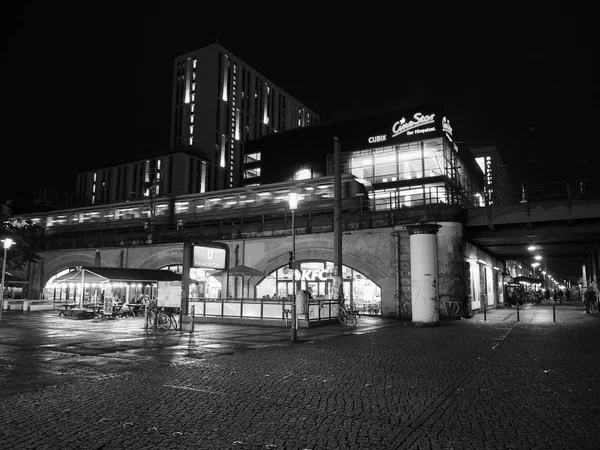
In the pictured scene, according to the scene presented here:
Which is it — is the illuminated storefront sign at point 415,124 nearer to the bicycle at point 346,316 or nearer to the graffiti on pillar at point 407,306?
the graffiti on pillar at point 407,306

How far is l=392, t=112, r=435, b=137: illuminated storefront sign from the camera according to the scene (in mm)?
48656

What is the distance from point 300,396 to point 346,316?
1516 cm

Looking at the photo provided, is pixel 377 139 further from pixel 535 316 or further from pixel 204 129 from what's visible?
pixel 204 129

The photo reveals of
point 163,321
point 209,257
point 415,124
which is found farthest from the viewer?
point 415,124

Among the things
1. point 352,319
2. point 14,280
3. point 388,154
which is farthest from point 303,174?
point 352,319

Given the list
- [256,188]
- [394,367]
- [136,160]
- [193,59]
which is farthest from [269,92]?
[394,367]

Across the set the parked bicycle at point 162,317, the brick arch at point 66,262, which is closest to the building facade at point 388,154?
the brick arch at point 66,262

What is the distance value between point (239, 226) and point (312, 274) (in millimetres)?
5642

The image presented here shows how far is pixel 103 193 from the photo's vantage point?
106875mm

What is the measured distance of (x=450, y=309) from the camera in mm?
24875

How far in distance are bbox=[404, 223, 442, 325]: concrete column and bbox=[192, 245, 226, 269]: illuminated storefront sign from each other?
32.1 feet

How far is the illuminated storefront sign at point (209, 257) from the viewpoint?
23375 mm

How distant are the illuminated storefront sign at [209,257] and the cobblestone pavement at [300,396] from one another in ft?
31.2

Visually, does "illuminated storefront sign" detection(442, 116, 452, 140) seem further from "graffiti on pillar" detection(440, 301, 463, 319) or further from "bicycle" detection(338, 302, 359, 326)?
Result: "bicycle" detection(338, 302, 359, 326)
